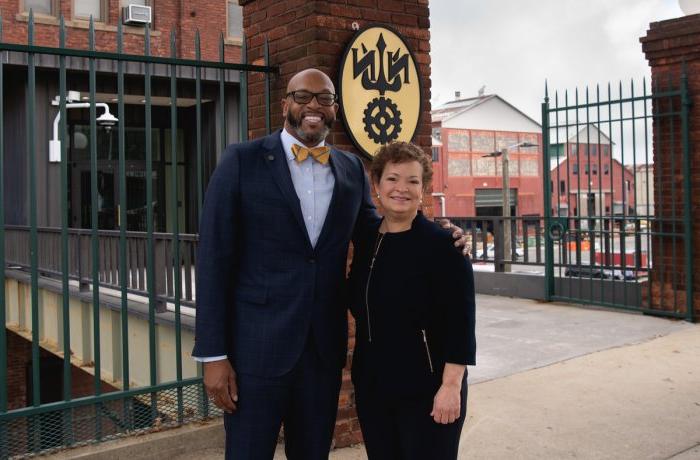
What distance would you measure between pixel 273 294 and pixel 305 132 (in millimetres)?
666

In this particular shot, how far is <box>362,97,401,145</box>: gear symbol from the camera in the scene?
449cm

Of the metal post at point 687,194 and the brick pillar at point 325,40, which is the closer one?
the brick pillar at point 325,40

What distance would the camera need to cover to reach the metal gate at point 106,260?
3920mm

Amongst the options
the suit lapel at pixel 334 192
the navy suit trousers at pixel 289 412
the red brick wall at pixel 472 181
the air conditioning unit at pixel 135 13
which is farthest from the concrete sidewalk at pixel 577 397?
the red brick wall at pixel 472 181

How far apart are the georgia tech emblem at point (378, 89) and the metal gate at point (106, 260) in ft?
1.86

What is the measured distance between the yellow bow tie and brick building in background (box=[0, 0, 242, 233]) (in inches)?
451

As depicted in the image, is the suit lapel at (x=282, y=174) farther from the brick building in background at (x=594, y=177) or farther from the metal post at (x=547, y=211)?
the metal post at (x=547, y=211)

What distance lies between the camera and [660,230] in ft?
29.6

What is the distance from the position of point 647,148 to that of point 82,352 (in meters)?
7.02

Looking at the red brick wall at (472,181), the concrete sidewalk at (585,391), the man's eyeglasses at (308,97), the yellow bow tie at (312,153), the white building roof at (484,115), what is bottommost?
the concrete sidewalk at (585,391)

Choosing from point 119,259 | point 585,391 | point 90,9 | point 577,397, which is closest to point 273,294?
point 577,397

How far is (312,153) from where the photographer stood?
9.50 feet

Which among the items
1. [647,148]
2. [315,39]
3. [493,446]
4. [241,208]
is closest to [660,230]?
[647,148]

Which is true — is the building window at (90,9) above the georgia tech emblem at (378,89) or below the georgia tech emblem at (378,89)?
above
